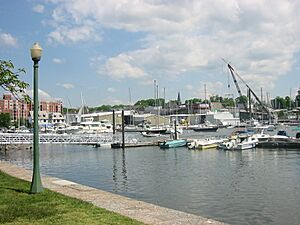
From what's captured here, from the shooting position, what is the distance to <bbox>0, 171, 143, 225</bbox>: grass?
10820 millimetres

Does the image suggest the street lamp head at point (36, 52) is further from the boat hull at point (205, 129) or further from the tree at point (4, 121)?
the boat hull at point (205, 129)

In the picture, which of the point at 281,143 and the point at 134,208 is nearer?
the point at 134,208

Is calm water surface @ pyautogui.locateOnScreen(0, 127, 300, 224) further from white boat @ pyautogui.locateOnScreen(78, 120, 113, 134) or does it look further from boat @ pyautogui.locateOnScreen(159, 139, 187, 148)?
white boat @ pyautogui.locateOnScreen(78, 120, 113, 134)

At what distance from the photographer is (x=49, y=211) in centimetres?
1192

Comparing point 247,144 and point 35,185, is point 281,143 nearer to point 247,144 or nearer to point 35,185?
point 247,144

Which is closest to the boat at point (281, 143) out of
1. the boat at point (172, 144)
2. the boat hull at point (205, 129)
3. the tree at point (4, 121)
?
the boat at point (172, 144)

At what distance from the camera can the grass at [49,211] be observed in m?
10.8

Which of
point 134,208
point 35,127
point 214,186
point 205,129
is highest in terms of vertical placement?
point 35,127

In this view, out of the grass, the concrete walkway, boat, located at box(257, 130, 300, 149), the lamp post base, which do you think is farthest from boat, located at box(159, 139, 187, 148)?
the grass

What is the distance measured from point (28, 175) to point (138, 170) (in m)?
19.4

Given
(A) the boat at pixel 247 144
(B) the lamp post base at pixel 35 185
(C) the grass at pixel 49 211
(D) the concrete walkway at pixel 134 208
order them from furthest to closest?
(A) the boat at pixel 247 144
(B) the lamp post base at pixel 35 185
(D) the concrete walkway at pixel 134 208
(C) the grass at pixel 49 211

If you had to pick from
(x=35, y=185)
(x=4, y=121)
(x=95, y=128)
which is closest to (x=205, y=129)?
(x=95, y=128)

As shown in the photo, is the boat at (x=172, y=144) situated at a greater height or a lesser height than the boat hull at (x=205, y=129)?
lesser

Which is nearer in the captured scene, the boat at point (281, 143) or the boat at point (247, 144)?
the boat at point (247, 144)
